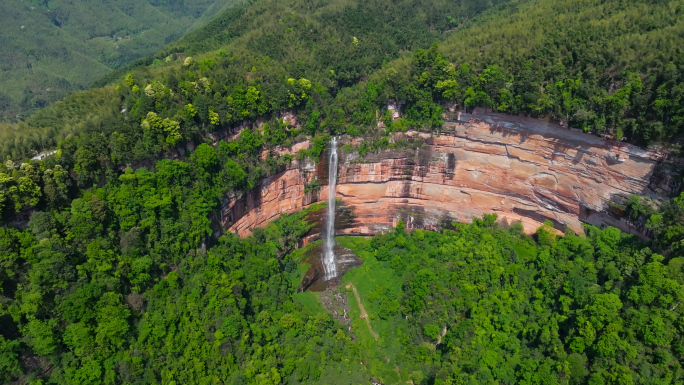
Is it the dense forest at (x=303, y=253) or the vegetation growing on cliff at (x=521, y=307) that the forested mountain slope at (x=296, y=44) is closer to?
the dense forest at (x=303, y=253)

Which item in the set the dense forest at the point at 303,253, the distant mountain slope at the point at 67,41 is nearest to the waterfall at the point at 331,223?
the dense forest at the point at 303,253

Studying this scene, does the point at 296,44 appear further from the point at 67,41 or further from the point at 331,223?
the point at 67,41

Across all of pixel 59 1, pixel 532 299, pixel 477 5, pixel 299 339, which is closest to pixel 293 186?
pixel 299 339

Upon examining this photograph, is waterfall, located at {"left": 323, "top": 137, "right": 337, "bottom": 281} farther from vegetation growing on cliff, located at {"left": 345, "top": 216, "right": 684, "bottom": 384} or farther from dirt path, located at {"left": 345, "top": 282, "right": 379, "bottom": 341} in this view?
dirt path, located at {"left": 345, "top": 282, "right": 379, "bottom": 341}

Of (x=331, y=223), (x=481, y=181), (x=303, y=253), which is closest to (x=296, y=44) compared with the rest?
(x=331, y=223)

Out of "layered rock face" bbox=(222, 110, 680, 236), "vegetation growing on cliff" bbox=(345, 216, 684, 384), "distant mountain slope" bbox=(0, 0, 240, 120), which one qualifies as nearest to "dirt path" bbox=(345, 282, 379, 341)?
"vegetation growing on cliff" bbox=(345, 216, 684, 384)

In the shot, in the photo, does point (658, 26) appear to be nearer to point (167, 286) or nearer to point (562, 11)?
point (562, 11)

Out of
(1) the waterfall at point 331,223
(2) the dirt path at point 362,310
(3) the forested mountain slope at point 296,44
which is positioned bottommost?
(2) the dirt path at point 362,310
